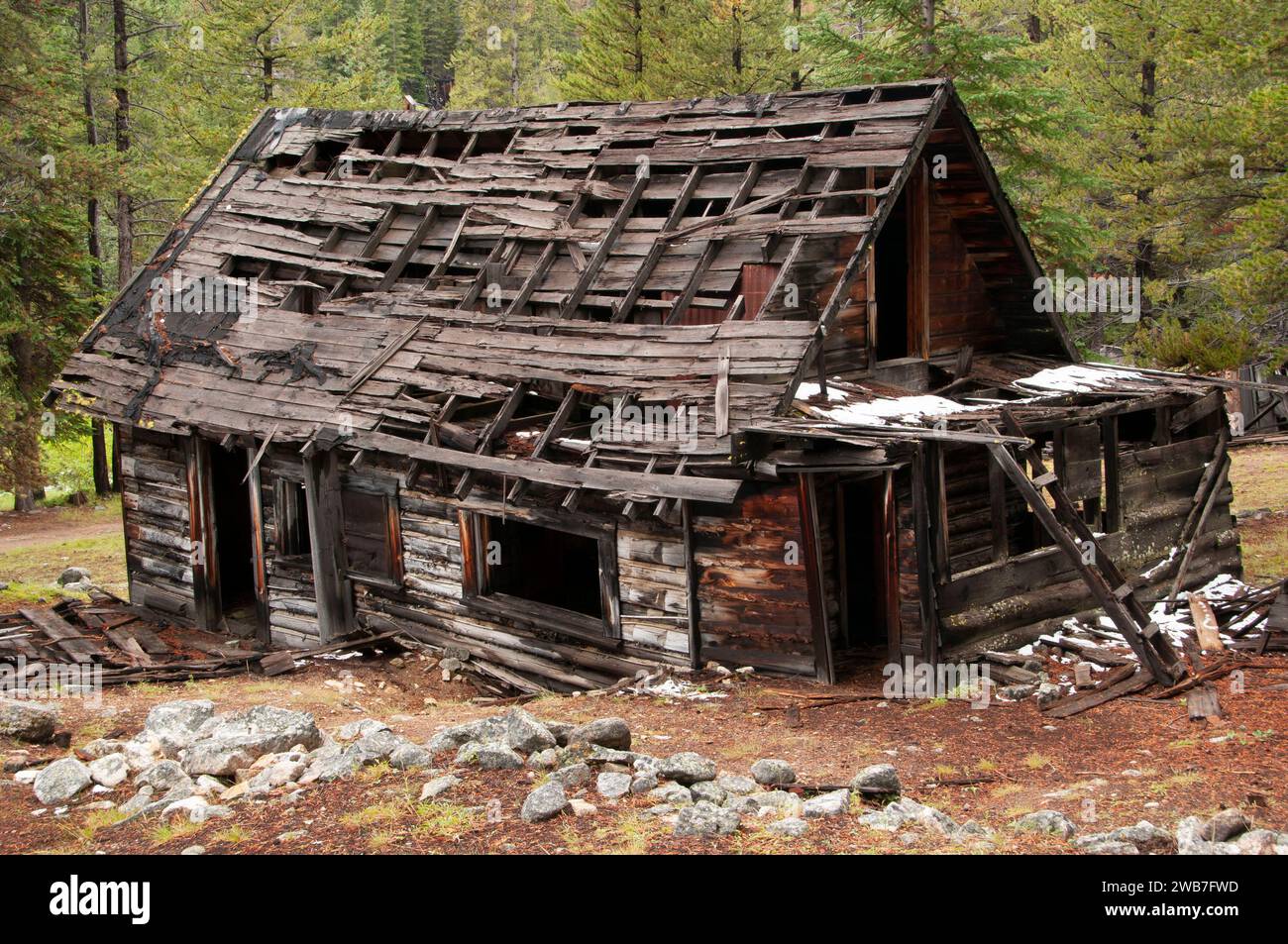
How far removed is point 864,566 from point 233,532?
1063cm

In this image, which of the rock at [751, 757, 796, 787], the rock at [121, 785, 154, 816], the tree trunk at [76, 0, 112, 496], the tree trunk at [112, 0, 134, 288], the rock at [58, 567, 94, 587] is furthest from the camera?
the tree trunk at [76, 0, 112, 496]

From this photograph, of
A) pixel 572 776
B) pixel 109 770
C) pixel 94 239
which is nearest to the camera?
pixel 572 776

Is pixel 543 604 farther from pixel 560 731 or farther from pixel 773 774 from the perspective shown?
pixel 773 774

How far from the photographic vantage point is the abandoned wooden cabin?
38.7 feet

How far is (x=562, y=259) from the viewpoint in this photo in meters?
14.8

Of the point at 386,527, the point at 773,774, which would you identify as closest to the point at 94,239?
the point at 386,527

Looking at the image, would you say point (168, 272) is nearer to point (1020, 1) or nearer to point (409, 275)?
point (409, 275)

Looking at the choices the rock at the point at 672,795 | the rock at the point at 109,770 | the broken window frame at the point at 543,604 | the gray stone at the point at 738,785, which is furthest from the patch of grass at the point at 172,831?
the broken window frame at the point at 543,604

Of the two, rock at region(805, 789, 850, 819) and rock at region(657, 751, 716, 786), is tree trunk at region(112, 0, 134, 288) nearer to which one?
rock at region(657, 751, 716, 786)

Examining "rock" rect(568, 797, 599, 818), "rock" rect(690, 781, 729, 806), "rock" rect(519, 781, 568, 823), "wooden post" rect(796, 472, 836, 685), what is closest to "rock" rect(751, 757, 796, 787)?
"rock" rect(690, 781, 729, 806)

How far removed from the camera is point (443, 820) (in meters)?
7.12

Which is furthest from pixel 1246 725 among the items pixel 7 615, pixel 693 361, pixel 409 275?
pixel 7 615

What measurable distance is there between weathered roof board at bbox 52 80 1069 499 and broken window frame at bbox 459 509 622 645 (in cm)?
82
